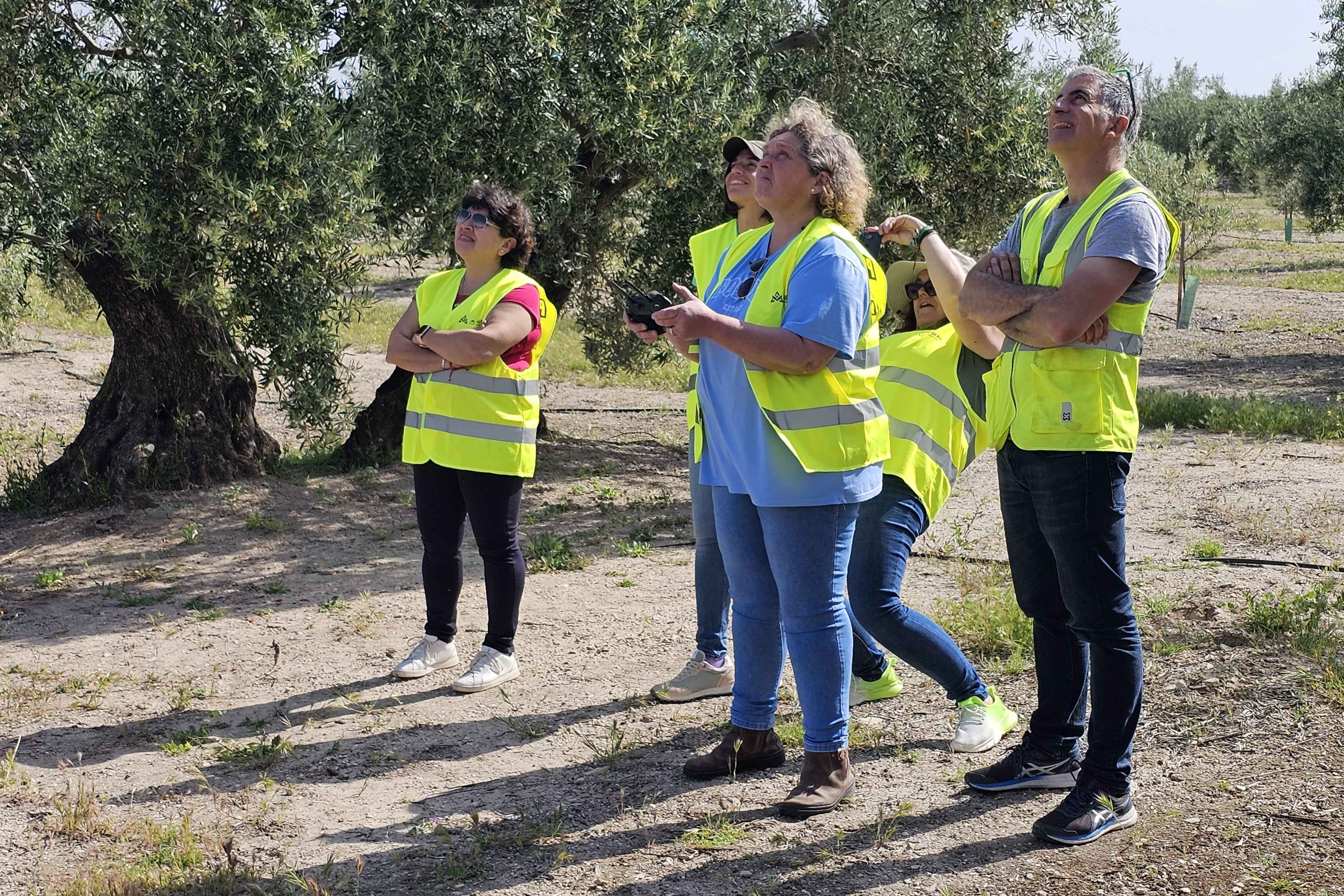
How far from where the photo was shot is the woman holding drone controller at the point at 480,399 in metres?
5.12

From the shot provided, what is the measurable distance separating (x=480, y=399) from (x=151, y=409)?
4832 millimetres

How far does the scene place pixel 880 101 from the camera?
8914mm

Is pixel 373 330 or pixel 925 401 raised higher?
pixel 925 401

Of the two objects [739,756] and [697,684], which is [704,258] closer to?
[697,684]

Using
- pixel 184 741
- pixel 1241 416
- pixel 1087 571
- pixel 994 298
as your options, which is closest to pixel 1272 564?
pixel 1087 571

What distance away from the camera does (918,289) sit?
453cm

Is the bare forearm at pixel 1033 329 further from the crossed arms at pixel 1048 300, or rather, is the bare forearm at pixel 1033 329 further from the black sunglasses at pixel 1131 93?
Result: the black sunglasses at pixel 1131 93

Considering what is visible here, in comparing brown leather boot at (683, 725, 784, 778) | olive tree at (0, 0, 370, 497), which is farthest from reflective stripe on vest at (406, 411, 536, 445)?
olive tree at (0, 0, 370, 497)

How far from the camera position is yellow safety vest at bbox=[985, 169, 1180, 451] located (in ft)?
11.5

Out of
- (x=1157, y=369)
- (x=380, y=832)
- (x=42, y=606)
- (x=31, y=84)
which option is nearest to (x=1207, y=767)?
(x=380, y=832)

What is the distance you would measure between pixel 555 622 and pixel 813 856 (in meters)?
2.89

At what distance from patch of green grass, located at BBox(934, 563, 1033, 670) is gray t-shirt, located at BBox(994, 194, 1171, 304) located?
229 centimetres

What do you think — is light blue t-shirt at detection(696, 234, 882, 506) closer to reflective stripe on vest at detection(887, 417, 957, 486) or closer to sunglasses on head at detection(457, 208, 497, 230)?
reflective stripe on vest at detection(887, 417, 957, 486)

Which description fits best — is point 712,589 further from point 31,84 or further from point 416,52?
point 31,84
